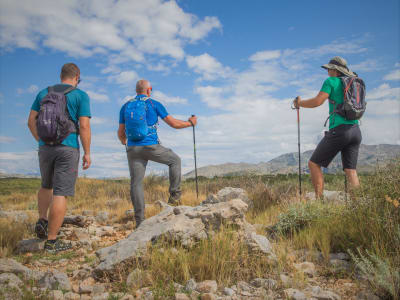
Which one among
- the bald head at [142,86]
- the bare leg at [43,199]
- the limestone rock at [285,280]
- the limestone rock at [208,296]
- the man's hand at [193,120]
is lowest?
the limestone rock at [208,296]

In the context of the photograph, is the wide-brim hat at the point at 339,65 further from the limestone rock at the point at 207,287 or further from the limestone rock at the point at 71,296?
the limestone rock at the point at 71,296

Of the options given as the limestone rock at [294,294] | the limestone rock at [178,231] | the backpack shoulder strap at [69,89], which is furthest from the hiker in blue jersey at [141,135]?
the limestone rock at [294,294]

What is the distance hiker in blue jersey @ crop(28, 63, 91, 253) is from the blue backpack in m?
0.74

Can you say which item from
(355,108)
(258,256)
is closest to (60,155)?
(258,256)

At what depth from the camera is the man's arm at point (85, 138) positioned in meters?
4.72

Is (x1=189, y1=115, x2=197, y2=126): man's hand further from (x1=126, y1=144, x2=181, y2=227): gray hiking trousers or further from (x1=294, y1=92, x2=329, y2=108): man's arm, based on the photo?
(x1=294, y1=92, x2=329, y2=108): man's arm

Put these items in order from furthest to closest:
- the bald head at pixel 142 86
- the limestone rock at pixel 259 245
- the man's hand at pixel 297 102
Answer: the man's hand at pixel 297 102, the bald head at pixel 142 86, the limestone rock at pixel 259 245

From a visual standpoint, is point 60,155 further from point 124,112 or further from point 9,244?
point 9,244

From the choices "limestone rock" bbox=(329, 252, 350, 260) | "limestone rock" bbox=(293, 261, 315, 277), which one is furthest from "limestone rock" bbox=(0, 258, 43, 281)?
"limestone rock" bbox=(329, 252, 350, 260)

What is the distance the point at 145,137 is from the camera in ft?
17.5

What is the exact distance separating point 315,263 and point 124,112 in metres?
3.96

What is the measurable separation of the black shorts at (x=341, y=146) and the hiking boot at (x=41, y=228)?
468 centimetres

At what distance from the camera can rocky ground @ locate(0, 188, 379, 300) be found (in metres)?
2.80

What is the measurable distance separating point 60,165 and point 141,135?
4.48 feet
